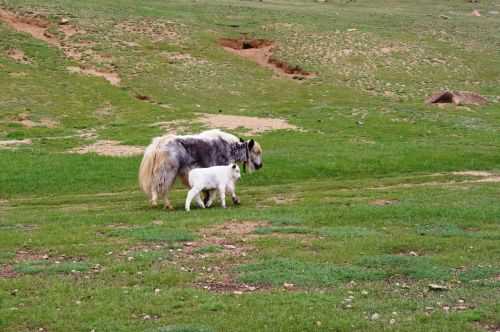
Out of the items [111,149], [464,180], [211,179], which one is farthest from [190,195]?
[111,149]

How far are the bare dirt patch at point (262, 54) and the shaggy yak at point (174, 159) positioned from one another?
3242 centimetres

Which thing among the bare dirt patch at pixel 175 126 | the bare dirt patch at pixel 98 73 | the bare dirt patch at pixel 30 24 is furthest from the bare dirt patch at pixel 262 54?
the bare dirt patch at pixel 175 126

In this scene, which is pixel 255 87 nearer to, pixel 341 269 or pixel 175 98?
pixel 175 98

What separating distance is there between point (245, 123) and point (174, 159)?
1659 centimetres

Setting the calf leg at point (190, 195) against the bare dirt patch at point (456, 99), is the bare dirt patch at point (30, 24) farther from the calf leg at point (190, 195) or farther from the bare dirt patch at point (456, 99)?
the calf leg at point (190, 195)

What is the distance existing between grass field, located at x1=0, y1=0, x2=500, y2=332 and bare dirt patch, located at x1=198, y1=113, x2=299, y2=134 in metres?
0.73

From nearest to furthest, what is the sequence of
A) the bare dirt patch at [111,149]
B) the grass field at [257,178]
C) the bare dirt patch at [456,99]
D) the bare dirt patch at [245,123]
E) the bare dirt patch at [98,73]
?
1. the grass field at [257,178]
2. the bare dirt patch at [111,149]
3. the bare dirt patch at [245,123]
4. the bare dirt patch at [456,99]
5. the bare dirt patch at [98,73]

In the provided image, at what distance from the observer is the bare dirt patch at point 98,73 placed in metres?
47.7

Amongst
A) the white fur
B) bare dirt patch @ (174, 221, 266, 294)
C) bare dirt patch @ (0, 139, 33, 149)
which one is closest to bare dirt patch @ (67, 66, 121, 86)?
bare dirt patch @ (0, 139, 33, 149)

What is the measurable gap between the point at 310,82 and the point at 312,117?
13.0 meters

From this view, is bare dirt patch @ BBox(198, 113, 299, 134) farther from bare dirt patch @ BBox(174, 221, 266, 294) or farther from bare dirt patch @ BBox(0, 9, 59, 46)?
bare dirt patch @ BBox(0, 9, 59, 46)

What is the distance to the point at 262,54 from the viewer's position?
2261 inches

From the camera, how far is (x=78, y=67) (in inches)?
1940

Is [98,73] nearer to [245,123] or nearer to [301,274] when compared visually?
[245,123]
